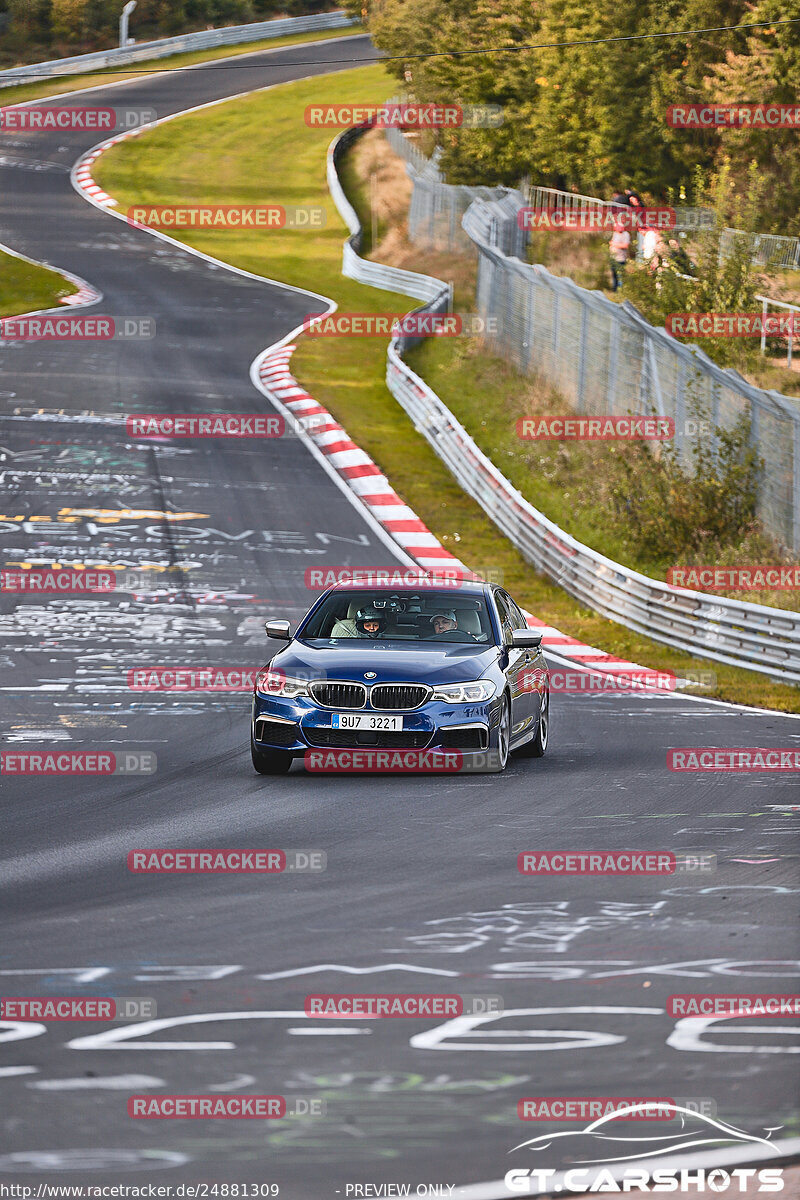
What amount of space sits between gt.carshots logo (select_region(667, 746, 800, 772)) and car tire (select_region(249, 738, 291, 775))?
293 cm

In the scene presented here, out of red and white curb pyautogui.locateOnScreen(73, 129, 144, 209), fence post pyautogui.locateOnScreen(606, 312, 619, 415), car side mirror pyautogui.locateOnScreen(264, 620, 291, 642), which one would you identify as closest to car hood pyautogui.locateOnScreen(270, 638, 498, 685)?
car side mirror pyautogui.locateOnScreen(264, 620, 291, 642)

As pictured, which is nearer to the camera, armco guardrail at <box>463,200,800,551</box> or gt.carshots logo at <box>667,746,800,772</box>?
gt.carshots logo at <box>667,746,800,772</box>

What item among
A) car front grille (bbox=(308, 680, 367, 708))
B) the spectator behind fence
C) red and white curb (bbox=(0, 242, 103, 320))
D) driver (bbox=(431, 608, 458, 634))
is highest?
the spectator behind fence

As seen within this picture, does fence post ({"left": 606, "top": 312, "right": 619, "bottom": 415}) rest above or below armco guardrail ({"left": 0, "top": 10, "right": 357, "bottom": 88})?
below

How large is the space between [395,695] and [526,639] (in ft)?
4.88

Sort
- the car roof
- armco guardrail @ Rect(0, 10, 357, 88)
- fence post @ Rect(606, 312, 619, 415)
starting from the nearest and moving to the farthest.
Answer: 1. the car roof
2. fence post @ Rect(606, 312, 619, 415)
3. armco guardrail @ Rect(0, 10, 357, 88)

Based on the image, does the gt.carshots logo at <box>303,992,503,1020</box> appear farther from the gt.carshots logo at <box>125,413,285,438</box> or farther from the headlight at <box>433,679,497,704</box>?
the gt.carshots logo at <box>125,413,285,438</box>

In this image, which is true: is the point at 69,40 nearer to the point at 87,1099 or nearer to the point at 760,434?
the point at 760,434

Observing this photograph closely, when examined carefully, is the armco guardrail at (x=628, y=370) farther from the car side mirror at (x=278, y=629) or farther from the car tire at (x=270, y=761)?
the car tire at (x=270, y=761)

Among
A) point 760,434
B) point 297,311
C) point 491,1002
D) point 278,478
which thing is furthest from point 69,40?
point 491,1002

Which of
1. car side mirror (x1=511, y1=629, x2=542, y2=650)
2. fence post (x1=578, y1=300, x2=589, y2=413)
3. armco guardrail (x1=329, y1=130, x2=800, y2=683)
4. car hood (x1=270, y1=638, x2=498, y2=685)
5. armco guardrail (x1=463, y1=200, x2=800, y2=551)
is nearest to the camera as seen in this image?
car hood (x1=270, y1=638, x2=498, y2=685)

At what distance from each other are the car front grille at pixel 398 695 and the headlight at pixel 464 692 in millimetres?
99

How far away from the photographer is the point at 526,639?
12.8 m

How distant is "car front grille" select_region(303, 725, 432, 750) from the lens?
1174 cm
